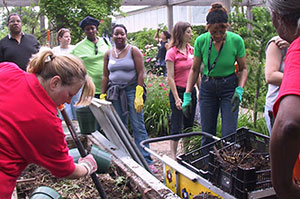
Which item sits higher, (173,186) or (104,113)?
(104,113)

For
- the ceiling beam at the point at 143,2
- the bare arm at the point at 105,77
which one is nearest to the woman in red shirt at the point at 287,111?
the bare arm at the point at 105,77

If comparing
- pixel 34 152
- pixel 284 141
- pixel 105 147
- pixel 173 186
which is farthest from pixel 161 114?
pixel 284 141

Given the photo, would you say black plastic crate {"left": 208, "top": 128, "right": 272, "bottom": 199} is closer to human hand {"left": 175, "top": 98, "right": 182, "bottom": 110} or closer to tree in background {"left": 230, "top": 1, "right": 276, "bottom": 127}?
human hand {"left": 175, "top": 98, "right": 182, "bottom": 110}

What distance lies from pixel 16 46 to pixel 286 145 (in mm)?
4919

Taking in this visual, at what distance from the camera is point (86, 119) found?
3822 mm

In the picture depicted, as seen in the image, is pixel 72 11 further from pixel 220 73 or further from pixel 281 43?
pixel 281 43

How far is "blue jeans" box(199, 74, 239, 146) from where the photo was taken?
3587 millimetres

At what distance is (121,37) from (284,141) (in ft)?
11.6

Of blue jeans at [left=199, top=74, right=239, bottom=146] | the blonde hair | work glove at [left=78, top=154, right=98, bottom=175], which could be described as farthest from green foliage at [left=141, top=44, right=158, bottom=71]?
the blonde hair

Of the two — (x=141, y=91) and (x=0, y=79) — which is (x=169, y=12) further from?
(x=0, y=79)

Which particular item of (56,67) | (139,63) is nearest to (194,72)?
(139,63)

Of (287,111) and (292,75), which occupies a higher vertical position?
(292,75)

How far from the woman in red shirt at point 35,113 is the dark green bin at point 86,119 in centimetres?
170

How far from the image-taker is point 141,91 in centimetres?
440
